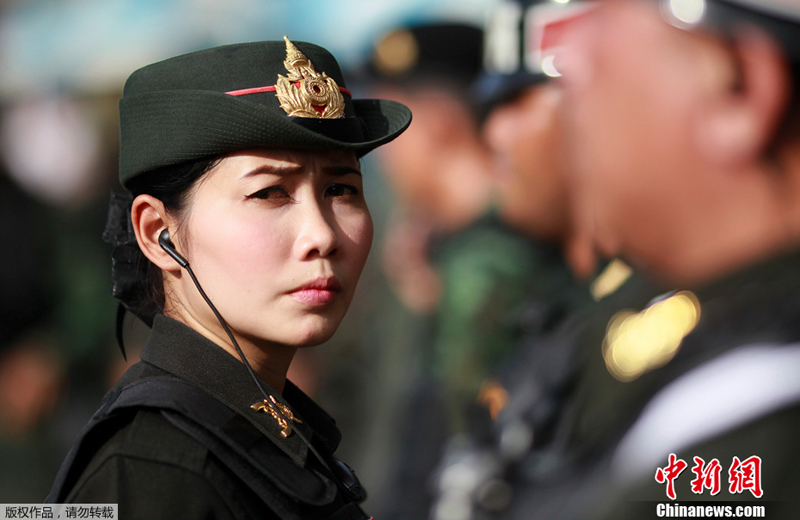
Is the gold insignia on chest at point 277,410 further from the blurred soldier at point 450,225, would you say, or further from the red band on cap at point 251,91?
the blurred soldier at point 450,225

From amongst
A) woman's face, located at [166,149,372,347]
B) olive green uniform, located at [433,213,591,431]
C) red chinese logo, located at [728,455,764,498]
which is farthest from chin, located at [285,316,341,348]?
olive green uniform, located at [433,213,591,431]

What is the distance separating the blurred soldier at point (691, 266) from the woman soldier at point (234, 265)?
1.97 metres

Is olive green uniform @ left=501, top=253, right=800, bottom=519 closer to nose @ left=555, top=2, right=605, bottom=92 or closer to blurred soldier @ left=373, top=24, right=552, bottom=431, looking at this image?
blurred soldier @ left=373, top=24, right=552, bottom=431

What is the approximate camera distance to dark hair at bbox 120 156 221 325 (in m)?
1.31

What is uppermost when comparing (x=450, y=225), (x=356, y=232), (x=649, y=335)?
(x=450, y=225)

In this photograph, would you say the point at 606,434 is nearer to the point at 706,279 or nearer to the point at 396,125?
the point at 706,279

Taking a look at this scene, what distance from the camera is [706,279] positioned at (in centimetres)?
303

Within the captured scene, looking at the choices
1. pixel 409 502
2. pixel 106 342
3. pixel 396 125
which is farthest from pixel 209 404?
pixel 106 342

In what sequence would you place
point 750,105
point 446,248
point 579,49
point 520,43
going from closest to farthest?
1. point 750,105
2. point 579,49
3. point 520,43
4. point 446,248

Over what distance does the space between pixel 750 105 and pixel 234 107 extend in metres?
2.48

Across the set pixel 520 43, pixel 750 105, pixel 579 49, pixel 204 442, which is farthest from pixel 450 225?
pixel 204 442

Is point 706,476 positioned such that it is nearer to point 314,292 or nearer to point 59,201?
point 314,292

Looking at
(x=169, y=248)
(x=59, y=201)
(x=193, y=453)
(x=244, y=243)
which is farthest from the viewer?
(x=59, y=201)

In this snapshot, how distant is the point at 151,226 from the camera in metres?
1.38
